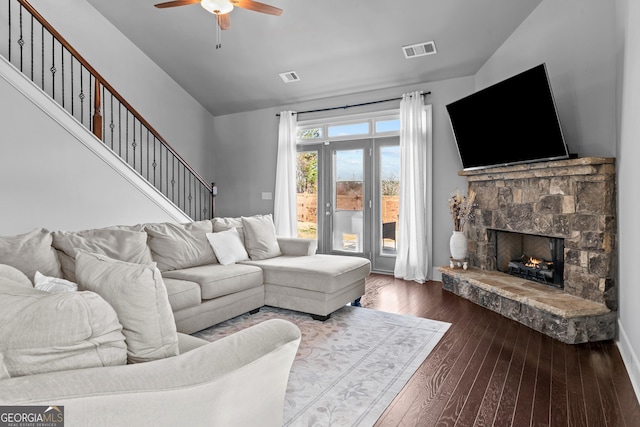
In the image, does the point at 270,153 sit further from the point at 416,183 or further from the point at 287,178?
the point at 416,183

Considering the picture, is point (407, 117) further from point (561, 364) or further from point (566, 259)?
point (561, 364)

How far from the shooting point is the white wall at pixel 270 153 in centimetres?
528

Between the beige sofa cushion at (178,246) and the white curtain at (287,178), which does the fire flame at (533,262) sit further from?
the white curtain at (287,178)

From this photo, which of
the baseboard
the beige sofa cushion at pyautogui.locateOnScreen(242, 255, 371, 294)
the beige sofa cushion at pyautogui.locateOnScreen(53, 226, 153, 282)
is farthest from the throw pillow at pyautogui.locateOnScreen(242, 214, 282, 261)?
the baseboard

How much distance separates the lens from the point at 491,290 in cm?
382

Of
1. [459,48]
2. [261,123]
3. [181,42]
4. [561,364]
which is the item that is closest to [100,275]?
[561,364]

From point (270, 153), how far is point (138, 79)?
241 cm

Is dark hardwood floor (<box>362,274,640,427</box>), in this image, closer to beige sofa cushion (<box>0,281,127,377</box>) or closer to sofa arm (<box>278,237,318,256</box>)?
beige sofa cushion (<box>0,281,127,377</box>)

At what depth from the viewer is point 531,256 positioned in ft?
14.1

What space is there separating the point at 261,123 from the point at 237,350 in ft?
20.2

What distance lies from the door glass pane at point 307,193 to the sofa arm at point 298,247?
192cm

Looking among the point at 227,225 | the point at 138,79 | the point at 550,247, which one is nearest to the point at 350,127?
the point at 227,225

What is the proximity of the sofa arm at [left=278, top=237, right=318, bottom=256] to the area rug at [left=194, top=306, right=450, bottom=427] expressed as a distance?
2.60 feet

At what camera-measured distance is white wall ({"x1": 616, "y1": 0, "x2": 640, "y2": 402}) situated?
2.45 metres
